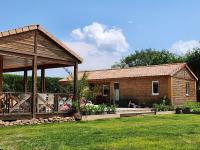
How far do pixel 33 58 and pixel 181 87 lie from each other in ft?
67.9

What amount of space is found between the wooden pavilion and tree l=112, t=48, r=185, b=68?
1757 inches

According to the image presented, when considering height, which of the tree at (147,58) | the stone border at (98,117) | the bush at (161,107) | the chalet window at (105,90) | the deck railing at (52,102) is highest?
the tree at (147,58)

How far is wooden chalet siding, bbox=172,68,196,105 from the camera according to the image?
33.8 m

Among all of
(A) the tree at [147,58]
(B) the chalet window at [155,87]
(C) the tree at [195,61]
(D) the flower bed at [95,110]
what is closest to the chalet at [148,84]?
(B) the chalet window at [155,87]

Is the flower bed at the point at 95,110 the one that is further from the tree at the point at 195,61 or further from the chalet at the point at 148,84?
the tree at the point at 195,61

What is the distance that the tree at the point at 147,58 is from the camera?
6606 centimetres

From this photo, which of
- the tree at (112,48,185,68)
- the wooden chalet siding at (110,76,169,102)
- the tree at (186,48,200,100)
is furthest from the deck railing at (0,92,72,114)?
the tree at (112,48,185,68)

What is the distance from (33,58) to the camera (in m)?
17.7

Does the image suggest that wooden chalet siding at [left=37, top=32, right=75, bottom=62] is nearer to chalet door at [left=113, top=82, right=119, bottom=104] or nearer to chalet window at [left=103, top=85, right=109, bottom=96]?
chalet door at [left=113, top=82, right=119, bottom=104]

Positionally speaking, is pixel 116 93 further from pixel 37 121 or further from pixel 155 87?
pixel 37 121

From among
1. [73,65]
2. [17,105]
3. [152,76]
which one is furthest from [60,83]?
[17,105]

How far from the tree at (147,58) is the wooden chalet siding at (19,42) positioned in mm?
46492

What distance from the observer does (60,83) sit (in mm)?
41312

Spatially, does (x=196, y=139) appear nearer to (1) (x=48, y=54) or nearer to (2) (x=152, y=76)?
(1) (x=48, y=54)
